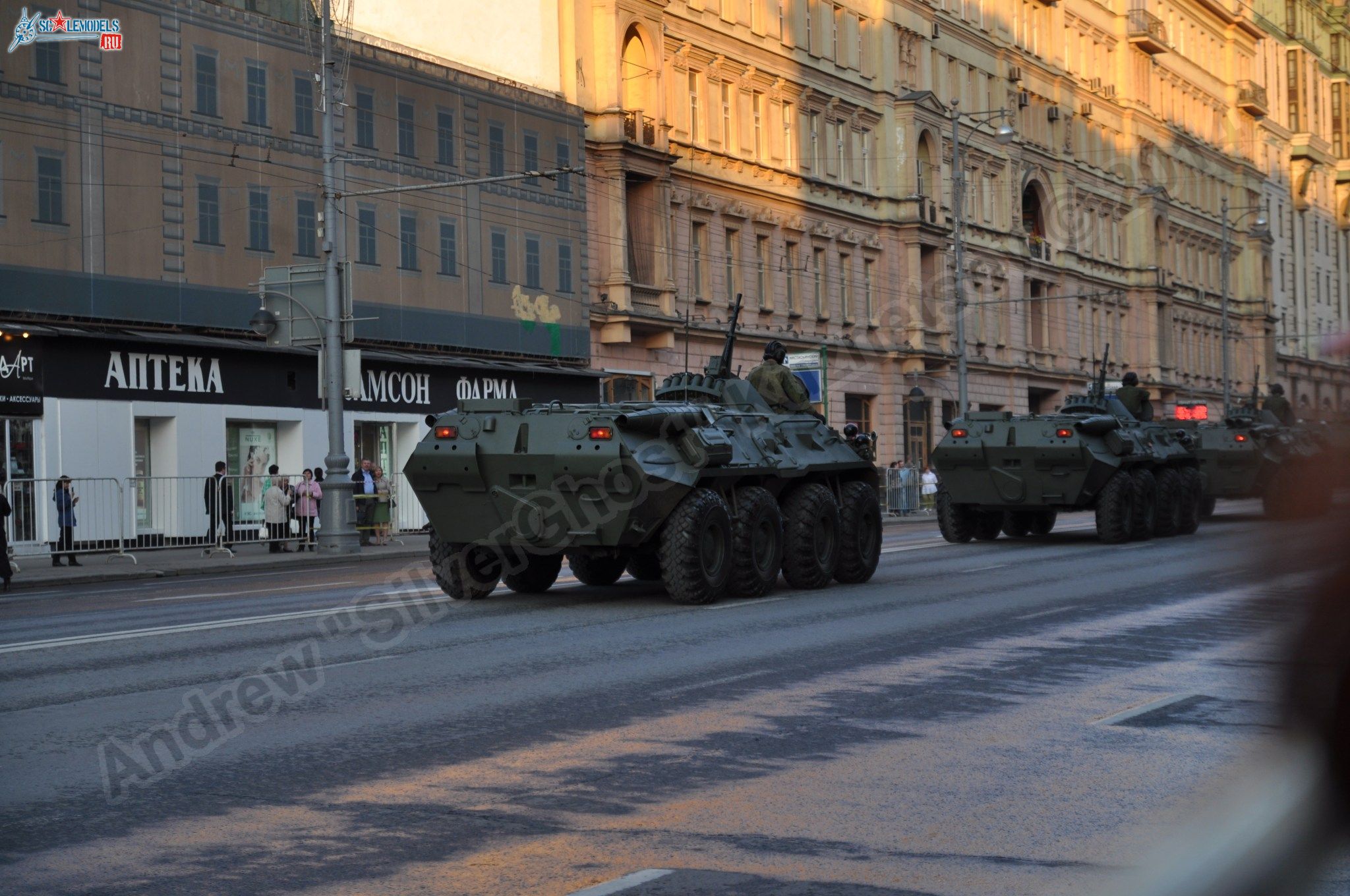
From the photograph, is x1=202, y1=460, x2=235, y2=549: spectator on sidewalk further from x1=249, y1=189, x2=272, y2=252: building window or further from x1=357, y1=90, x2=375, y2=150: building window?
x1=357, y1=90, x2=375, y2=150: building window

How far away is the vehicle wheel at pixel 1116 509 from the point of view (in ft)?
80.5

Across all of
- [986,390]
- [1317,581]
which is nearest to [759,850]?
[1317,581]

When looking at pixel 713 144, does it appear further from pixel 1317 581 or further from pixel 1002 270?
pixel 1317 581

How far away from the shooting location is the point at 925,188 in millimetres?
57781

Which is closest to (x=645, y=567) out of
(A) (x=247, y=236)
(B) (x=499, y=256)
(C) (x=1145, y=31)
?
(A) (x=247, y=236)

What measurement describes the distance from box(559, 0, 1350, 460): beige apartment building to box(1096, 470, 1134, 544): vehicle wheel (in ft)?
12.8

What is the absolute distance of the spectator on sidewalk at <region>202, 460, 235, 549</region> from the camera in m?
26.2

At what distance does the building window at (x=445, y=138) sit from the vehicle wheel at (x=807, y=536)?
22706mm

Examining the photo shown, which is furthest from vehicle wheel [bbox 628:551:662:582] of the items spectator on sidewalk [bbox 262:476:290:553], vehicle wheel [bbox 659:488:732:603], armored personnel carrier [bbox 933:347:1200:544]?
spectator on sidewalk [bbox 262:476:290:553]

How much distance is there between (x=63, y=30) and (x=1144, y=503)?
743 inches

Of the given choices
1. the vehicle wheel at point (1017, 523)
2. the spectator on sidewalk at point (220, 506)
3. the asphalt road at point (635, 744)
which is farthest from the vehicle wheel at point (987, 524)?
the asphalt road at point (635, 744)

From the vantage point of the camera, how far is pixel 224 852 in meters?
5.72

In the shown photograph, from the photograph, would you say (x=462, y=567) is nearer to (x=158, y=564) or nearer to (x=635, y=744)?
(x=635, y=744)

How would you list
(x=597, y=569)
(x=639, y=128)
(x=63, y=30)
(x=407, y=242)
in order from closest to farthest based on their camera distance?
(x=597, y=569)
(x=63, y=30)
(x=407, y=242)
(x=639, y=128)
